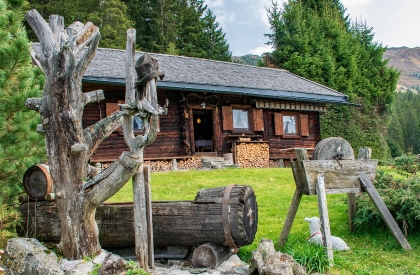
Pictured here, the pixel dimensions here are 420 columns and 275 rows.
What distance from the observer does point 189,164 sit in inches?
568

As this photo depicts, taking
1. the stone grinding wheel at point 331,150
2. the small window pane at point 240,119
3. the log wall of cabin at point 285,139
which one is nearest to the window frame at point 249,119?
the small window pane at point 240,119

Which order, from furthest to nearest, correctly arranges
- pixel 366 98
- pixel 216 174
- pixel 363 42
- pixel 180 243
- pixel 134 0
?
pixel 134 0, pixel 363 42, pixel 366 98, pixel 216 174, pixel 180 243

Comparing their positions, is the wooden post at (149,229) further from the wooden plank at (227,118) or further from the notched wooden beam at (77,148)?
the wooden plank at (227,118)

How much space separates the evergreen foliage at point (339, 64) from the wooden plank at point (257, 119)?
331 inches

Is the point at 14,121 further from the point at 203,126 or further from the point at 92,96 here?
the point at 203,126

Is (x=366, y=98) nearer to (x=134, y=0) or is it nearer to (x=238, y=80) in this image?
(x=238, y=80)

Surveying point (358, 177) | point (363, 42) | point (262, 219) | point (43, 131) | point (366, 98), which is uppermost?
point (363, 42)

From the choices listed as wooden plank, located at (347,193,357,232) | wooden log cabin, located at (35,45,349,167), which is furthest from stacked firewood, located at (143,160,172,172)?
wooden plank, located at (347,193,357,232)

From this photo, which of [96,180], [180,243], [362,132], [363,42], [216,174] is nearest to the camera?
[96,180]

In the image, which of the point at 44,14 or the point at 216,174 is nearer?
the point at 216,174

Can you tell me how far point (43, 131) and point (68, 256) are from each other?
1461 millimetres

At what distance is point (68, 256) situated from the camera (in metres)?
4.54

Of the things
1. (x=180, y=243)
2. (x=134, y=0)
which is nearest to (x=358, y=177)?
(x=180, y=243)

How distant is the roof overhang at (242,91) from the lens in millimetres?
12414
